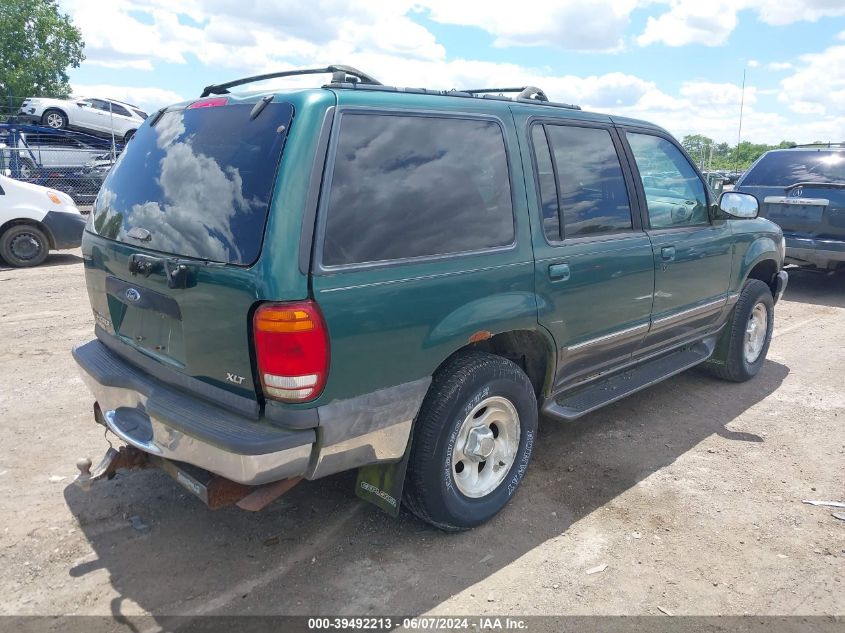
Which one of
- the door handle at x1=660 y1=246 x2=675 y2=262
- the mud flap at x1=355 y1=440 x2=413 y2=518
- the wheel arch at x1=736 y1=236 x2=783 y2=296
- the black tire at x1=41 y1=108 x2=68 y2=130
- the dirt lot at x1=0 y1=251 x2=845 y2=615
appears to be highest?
the black tire at x1=41 y1=108 x2=68 y2=130

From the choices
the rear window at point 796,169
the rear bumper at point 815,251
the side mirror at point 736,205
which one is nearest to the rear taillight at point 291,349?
the side mirror at point 736,205

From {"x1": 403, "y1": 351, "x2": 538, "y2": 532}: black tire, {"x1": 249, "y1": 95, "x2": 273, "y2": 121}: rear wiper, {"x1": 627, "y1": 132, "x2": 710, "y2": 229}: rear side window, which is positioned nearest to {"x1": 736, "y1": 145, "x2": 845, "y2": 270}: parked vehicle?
{"x1": 627, "y1": 132, "x2": 710, "y2": 229}: rear side window

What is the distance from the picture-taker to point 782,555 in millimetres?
3256

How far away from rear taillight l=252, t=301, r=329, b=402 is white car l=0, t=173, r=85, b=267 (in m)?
8.91

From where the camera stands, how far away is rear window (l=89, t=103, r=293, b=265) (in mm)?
2635

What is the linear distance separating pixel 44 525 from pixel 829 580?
3.64 m

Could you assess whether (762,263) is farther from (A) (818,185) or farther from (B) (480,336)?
(A) (818,185)

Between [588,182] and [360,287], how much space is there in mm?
1767

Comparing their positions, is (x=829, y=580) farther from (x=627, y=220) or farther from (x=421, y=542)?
(x=627, y=220)

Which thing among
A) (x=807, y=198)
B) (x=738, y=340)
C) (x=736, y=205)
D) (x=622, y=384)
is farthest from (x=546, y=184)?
(x=807, y=198)

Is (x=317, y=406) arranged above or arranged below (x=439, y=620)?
above

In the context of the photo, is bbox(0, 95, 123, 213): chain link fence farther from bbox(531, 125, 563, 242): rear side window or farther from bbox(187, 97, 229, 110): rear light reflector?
bbox(531, 125, 563, 242): rear side window

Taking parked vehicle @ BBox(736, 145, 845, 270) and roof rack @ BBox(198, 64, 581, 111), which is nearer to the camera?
roof rack @ BBox(198, 64, 581, 111)

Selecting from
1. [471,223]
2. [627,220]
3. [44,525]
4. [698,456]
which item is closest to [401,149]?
[471,223]
